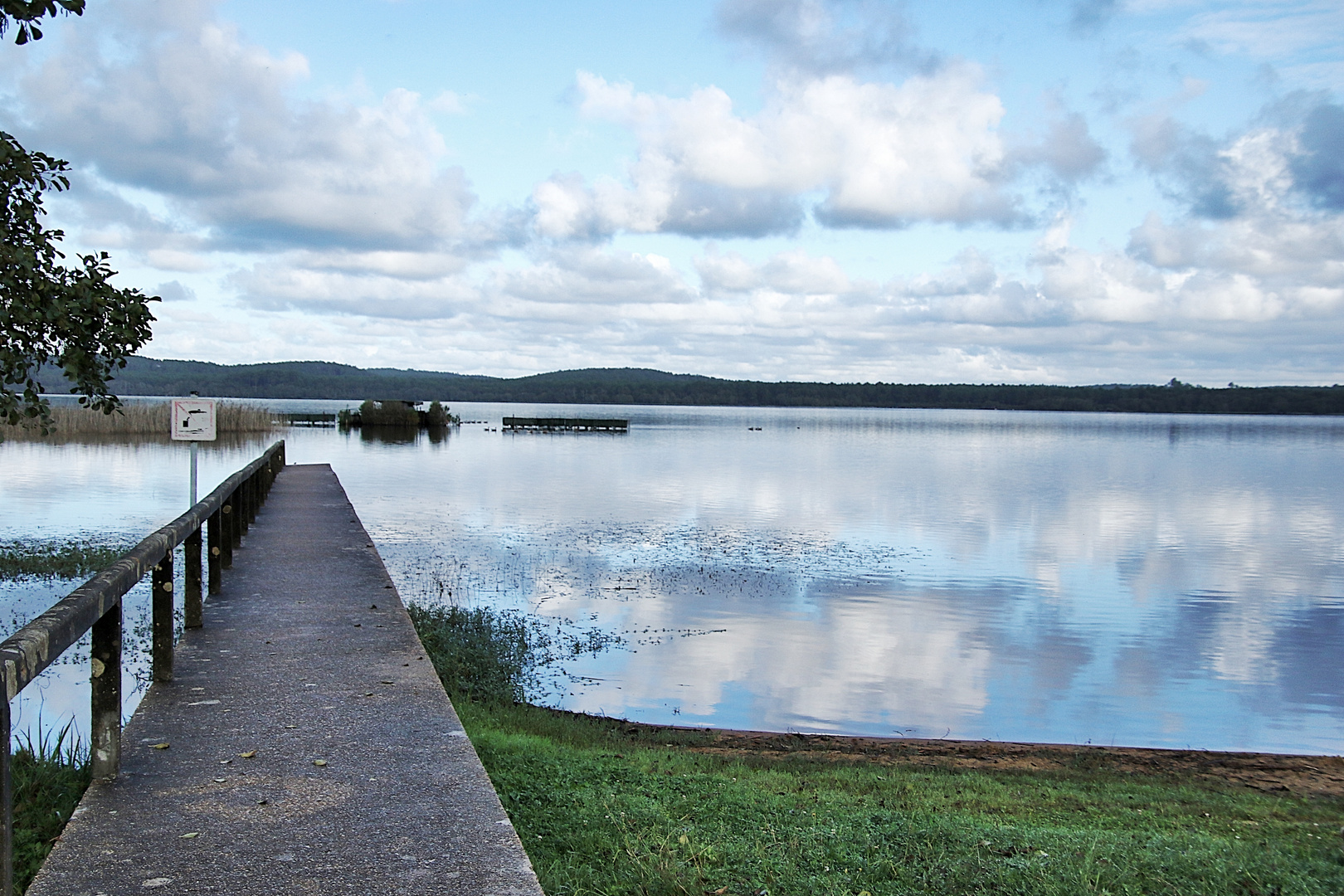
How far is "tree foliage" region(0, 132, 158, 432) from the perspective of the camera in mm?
5414

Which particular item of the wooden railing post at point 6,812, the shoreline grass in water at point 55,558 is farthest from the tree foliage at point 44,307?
the shoreline grass in water at point 55,558

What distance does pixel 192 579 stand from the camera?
24.7ft

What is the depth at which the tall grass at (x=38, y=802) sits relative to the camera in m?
4.46

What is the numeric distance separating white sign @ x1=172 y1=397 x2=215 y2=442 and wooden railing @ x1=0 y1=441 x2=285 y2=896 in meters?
3.00

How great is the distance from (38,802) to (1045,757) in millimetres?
8139

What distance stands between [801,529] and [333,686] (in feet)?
67.9

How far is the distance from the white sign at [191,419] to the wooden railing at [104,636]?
3001mm

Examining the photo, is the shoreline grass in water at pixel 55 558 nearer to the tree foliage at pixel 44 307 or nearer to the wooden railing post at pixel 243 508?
the wooden railing post at pixel 243 508

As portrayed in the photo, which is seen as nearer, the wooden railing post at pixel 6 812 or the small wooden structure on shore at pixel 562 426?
the wooden railing post at pixel 6 812

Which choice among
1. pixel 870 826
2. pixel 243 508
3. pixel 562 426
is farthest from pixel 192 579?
pixel 562 426

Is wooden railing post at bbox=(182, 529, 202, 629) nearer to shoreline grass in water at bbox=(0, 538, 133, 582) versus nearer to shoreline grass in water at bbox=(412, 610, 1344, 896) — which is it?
shoreline grass in water at bbox=(412, 610, 1344, 896)

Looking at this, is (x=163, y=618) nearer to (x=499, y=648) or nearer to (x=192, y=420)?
(x=192, y=420)

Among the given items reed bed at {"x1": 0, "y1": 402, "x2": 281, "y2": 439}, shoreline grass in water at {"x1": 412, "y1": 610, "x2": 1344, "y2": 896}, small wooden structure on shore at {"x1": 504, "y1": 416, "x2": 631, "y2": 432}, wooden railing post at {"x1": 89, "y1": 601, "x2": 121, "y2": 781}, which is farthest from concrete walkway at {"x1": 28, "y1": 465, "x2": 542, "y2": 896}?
small wooden structure on shore at {"x1": 504, "y1": 416, "x2": 631, "y2": 432}

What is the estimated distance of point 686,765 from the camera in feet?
26.1
